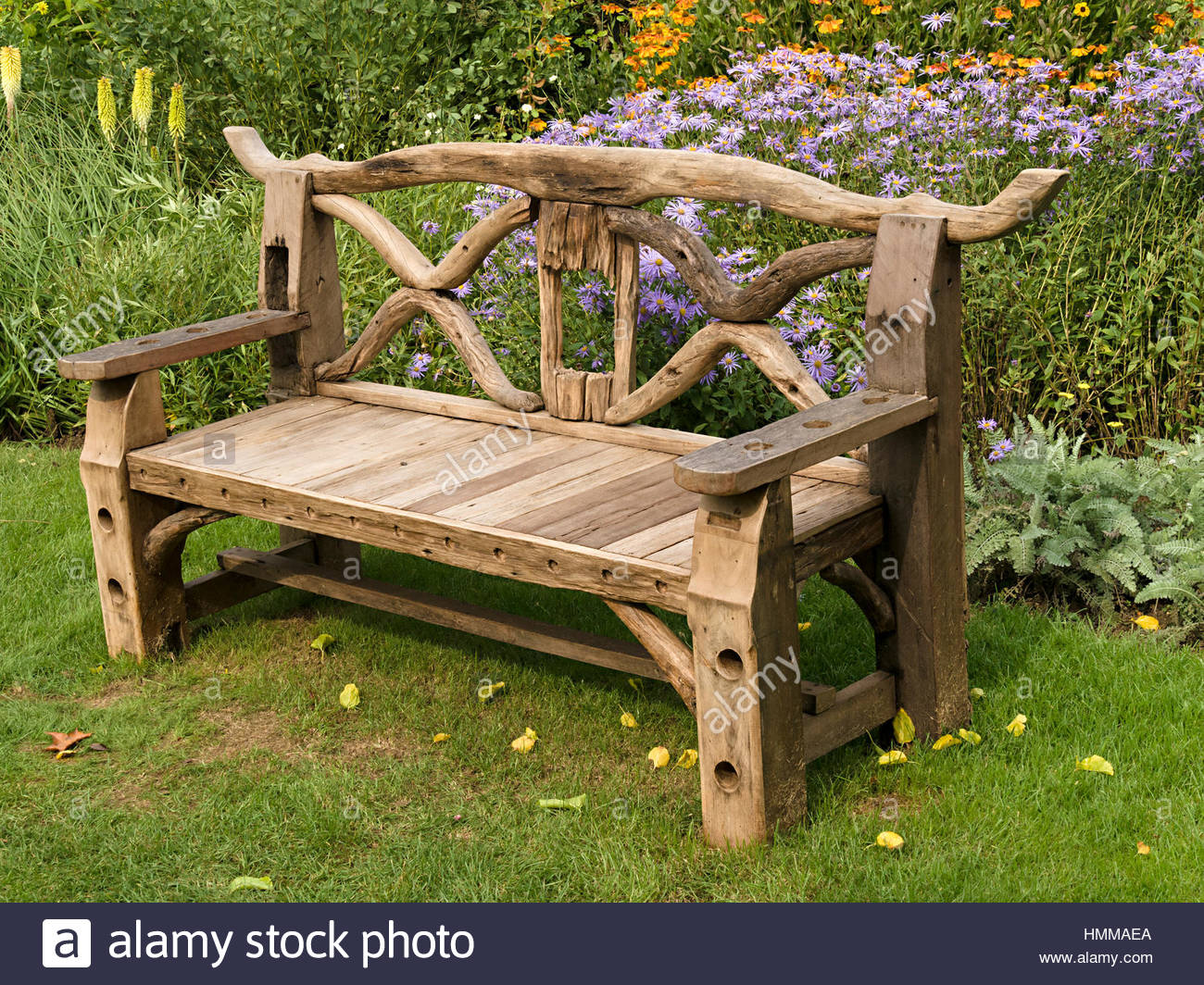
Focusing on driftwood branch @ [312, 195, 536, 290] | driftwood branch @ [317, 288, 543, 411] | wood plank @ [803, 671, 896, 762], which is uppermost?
driftwood branch @ [312, 195, 536, 290]

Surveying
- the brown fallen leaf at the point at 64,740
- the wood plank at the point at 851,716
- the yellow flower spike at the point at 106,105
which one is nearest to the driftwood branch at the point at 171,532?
the brown fallen leaf at the point at 64,740

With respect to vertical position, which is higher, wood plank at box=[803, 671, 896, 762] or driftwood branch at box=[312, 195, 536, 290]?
driftwood branch at box=[312, 195, 536, 290]

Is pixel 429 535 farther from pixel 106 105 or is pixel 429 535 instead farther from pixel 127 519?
pixel 106 105

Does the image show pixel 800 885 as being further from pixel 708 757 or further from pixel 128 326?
pixel 128 326

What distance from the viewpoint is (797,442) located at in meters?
2.74

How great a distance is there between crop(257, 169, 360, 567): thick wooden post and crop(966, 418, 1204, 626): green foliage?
6.29ft

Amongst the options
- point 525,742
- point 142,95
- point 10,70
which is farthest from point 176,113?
point 525,742

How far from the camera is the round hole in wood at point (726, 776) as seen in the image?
286 cm

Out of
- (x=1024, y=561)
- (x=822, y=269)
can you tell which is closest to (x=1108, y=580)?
(x=1024, y=561)

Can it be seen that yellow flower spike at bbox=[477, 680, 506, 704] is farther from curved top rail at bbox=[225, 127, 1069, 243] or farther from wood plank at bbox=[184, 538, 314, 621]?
curved top rail at bbox=[225, 127, 1069, 243]

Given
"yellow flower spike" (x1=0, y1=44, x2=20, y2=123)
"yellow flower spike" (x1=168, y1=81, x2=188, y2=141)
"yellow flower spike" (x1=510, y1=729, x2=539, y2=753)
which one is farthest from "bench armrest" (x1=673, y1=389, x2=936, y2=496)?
"yellow flower spike" (x1=0, y1=44, x2=20, y2=123)

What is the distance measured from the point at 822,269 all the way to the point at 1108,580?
54.6 inches

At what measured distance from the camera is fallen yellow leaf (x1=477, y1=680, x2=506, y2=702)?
12.2ft

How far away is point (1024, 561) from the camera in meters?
3.88
